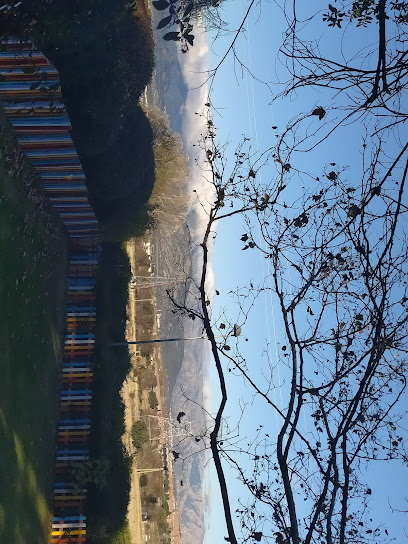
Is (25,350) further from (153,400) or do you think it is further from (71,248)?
(153,400)

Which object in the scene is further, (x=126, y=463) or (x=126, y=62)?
(x=126, y=463)

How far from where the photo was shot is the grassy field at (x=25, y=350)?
10242 millimetres

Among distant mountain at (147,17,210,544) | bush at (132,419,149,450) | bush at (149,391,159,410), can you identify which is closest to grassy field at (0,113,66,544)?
distant mountain at (147,17,210,544)

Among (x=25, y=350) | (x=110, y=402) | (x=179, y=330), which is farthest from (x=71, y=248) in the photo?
(x=179, y=330)

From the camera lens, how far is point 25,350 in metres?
11.3

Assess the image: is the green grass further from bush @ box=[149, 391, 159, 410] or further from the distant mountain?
bush @ box=[149, 391, 159, 410]

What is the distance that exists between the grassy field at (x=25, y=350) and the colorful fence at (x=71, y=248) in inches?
15.0

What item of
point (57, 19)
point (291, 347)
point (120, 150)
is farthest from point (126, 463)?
point (57, 19)

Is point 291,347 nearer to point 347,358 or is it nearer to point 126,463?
point 347,358

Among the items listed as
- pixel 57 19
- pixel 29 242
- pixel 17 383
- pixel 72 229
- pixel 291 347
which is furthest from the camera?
pixel 72 229

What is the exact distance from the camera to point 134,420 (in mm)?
18094

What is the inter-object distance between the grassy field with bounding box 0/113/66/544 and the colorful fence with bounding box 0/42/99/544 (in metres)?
0.38

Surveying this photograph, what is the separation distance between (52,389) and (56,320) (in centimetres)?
178

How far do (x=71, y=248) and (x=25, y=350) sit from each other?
4270mm
